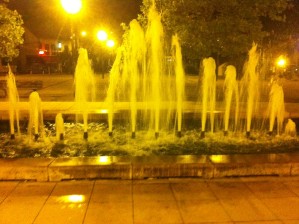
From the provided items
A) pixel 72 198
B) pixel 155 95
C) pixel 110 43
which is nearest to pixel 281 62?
pixel 110 43

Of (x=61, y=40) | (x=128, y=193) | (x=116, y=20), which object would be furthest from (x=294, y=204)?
(x=61, y=40)

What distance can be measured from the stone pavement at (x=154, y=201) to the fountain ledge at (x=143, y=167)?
3.8 inches

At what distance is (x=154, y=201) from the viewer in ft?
15.6

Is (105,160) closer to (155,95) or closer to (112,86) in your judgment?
(155,95)

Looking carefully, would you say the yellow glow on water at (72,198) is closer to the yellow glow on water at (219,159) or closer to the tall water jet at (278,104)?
the yellow glow on water at (219,159)

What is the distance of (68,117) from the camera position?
32.1 ft

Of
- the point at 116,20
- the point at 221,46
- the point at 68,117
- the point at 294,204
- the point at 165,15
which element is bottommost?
the point at 294,204

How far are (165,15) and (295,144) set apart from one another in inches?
290

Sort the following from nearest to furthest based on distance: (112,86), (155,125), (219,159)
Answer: (219,159)
(155,125)
(112,86)

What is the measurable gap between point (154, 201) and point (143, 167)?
0.77 meters

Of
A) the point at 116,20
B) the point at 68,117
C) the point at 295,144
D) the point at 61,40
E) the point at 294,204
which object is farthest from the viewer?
the point at 61,40

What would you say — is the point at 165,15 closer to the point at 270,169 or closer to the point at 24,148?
the point at 24,148

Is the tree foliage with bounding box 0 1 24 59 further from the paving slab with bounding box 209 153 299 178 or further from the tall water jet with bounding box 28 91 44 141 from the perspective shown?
the paving slab with bounding box 209 153 299 178

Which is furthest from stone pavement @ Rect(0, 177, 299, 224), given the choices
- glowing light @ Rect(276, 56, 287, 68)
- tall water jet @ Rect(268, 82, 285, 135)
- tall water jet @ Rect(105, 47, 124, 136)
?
glowing light @ Rect(276, 56, 287, 68)
